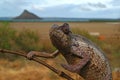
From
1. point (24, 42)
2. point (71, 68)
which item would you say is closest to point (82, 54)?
point (71, 68)

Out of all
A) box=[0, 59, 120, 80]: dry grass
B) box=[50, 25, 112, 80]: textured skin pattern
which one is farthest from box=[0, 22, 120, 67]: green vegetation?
box=[50, 25, 112, 80]: textured skin pattern

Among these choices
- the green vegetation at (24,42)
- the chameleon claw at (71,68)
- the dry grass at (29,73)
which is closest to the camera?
the chameleon claw at (71,68)

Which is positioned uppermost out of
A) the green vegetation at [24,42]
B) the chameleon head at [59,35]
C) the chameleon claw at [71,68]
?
the chameleon head at [59,35]

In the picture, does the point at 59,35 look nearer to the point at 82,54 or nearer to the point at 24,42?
the point at 82,54

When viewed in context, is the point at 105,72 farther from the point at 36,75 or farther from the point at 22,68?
the point at 22,68

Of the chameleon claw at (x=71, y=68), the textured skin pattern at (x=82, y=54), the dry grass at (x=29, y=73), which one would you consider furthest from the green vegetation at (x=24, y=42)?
the chameleon claw at (x=71, y=68)

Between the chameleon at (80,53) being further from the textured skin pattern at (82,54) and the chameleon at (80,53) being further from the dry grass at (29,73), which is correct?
the dry grass at (29,73)

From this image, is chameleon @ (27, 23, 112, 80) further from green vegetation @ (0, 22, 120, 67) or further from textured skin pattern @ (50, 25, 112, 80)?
green vegetation @ (0, 22, 120, 67)

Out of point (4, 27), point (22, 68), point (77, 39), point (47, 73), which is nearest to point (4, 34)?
point (4, 27)
